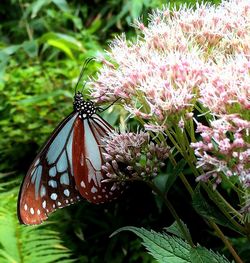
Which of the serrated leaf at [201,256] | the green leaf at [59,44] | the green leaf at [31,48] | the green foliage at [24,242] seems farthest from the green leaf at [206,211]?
the green leaf at [59,44]

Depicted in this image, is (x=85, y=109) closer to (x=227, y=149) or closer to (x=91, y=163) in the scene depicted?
(x=91, y=163)

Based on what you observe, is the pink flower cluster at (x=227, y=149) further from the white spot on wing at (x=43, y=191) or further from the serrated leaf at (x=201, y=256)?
the white spot on wing at (x=43, y=191)

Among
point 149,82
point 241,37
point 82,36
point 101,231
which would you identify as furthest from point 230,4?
point 82,36

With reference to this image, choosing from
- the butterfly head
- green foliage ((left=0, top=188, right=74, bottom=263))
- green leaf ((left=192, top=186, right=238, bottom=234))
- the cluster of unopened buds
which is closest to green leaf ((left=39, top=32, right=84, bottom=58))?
green foliage ((left=0, top=188, right=74, bottom=263))

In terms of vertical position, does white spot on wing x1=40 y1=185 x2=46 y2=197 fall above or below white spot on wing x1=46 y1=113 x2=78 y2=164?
below

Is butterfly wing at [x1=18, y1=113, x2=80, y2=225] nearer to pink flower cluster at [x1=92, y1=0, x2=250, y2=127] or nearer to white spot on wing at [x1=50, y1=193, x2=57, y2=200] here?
white spot on wing at [x1=50, y1=193, x2=57, y2=200]

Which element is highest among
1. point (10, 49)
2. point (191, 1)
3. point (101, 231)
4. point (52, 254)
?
point (191, 1)

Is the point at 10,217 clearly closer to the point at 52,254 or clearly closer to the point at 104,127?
the point at 52,254
